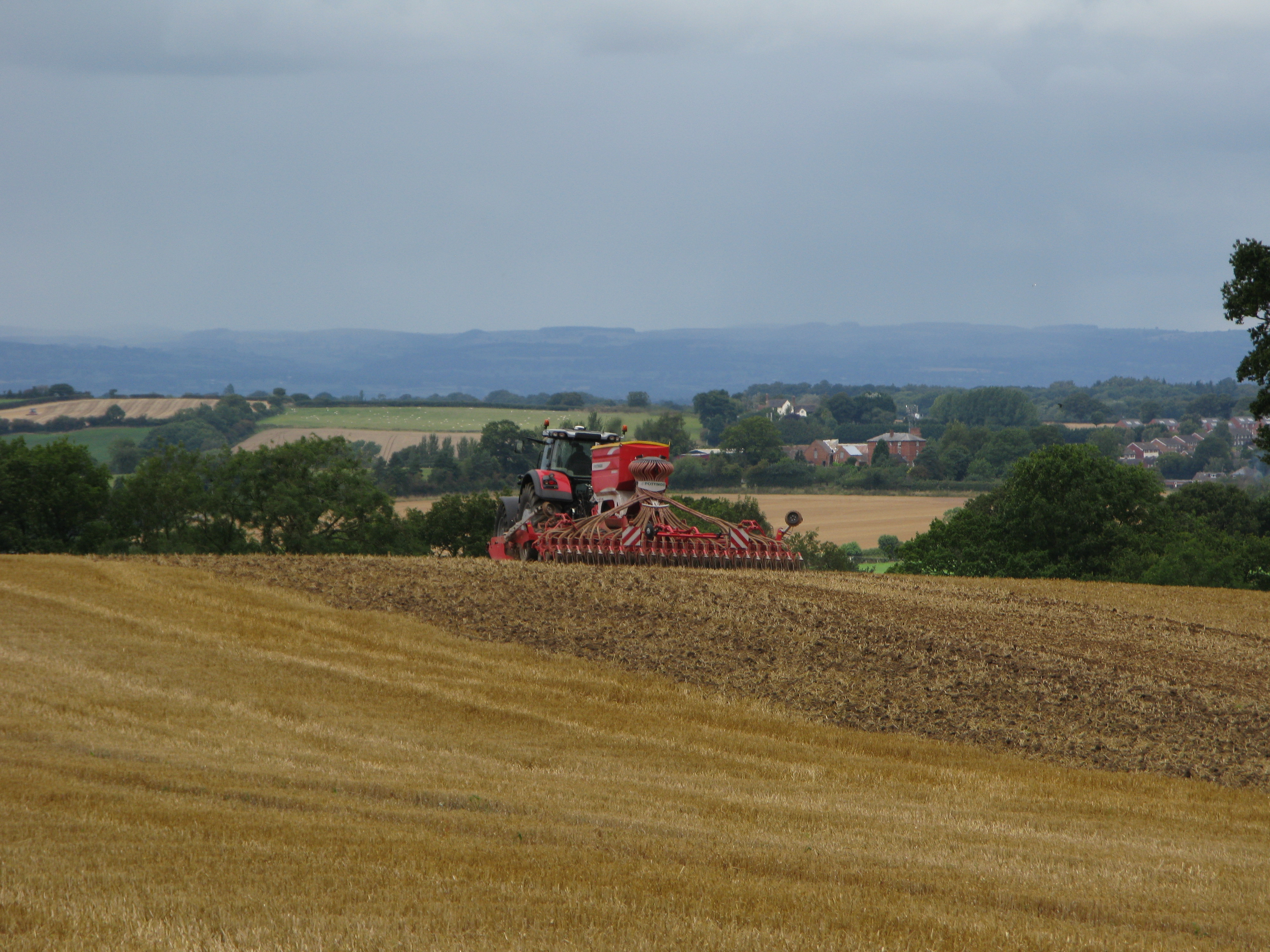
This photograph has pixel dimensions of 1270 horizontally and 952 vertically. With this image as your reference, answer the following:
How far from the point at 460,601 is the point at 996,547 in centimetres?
2873

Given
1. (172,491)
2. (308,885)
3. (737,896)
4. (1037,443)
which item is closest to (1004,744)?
(737,896)

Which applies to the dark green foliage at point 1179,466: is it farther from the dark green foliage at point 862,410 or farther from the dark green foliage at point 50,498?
the dark green foliage at point 50,498

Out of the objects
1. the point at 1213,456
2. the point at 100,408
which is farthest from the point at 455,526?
the point at 1213,456

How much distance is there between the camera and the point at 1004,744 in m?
12.6

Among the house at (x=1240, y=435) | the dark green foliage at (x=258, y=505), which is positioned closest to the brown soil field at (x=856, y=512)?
the dark green foliage at (x=258, y=505)

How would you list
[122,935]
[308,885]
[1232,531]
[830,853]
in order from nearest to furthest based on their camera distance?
[122,935] < [308,885] < [830,853] < [1232,531]

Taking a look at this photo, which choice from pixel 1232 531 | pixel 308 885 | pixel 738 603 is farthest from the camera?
pixel 1232 531

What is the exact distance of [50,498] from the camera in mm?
41250

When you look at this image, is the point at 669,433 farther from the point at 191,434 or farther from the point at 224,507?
the point at 224,507

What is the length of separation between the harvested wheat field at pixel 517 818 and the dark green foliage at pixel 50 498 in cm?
2692

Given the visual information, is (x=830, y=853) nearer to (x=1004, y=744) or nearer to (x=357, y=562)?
(x=1004, y=744)

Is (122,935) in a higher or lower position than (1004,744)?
higher

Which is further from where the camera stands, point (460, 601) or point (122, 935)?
point (460, 601)

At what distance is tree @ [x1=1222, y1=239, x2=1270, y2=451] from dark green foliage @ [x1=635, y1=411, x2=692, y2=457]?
65.1 meters
